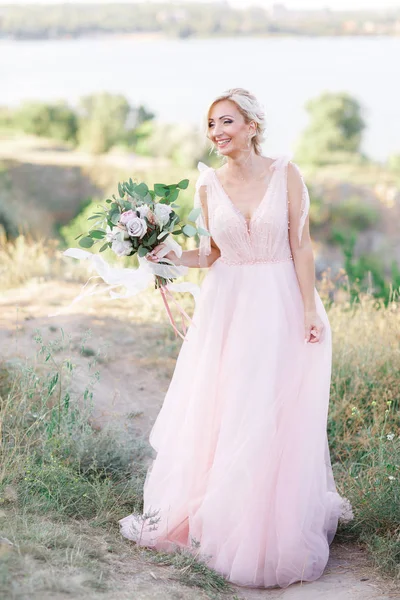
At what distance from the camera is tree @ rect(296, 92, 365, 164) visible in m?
29.7

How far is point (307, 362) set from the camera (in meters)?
3.62

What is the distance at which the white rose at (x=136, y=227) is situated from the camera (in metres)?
3.26

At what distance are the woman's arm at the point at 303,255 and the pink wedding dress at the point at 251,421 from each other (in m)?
0.03

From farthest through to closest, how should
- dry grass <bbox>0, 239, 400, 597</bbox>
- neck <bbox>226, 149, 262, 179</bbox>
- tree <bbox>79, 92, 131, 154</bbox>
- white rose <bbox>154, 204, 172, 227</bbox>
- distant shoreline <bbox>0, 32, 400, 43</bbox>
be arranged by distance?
distant shoreline <bbox>0, 32, 400, 43</bbox>
tree <bbox>79, 92, 131, 154</bbox>
neck <bbox>226, 149, 262, 179</bbox>
dry grass <bbox>0, 239, 400, 597</bbox>
white rose <bbox>154, 204, 172, 227</bbox>

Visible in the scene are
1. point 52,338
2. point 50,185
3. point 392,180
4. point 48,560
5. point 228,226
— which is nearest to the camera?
point 48,560

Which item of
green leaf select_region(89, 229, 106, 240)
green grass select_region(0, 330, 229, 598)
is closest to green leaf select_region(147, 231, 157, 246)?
green leaf select_region(89, 229, 106, 240)

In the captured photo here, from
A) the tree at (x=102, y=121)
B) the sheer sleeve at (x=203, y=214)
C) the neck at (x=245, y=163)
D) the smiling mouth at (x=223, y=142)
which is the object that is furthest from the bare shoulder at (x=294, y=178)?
the tree at (x=102, y=121)

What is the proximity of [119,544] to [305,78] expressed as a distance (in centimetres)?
3007

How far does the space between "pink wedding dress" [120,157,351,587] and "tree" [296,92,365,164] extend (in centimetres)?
2662

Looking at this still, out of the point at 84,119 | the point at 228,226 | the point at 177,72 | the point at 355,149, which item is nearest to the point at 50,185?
the point at 84,119

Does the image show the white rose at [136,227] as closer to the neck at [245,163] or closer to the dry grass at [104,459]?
the neck at [245,163]

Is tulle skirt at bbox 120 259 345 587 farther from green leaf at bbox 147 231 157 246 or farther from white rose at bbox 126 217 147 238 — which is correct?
white rose at bbox 126 217 147 238

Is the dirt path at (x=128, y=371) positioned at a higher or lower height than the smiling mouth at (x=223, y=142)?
lower

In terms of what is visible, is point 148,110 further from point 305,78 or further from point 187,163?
point 305,78
